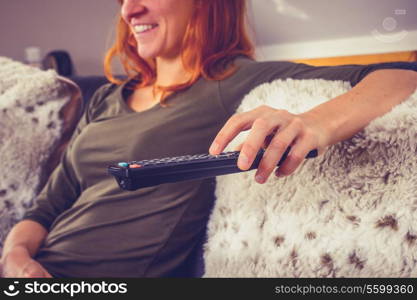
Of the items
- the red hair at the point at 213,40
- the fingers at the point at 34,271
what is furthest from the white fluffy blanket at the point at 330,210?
the fingers at the point at 34,271

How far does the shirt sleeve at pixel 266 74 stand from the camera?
46 cm

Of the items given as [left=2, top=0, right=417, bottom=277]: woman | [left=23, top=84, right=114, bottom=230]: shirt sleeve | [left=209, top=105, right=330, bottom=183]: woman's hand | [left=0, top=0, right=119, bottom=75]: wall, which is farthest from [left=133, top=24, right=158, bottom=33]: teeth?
[left=0, top=0, right=119, bottom=75]: wall

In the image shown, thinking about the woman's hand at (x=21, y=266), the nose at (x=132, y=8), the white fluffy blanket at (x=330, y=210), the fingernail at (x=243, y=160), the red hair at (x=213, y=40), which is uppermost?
the nose at (x=132, y=8)

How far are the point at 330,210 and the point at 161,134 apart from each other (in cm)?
25

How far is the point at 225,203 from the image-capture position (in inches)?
20.6

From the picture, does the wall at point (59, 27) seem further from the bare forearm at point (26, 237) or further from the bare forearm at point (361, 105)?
the bare forearm at point (361, 105)

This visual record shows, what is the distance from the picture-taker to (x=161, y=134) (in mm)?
550

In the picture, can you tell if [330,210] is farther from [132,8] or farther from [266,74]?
[132,8]

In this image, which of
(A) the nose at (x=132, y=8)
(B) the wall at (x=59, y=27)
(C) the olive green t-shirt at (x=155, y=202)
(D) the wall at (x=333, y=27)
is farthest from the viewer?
(B) the wall at (x=59, y=27)

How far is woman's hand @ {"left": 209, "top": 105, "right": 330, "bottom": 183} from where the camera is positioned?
33 cm

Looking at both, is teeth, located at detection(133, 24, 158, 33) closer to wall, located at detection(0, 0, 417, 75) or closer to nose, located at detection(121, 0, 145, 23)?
nose, located at detection(121, 0, 145, 23)

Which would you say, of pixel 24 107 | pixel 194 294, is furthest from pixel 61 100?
pixel 194 294

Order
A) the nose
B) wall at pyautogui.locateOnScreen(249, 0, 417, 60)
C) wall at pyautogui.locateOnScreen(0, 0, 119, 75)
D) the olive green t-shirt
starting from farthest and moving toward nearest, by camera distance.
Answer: wall at pyautogui.locateOnScreen(0, 0, 119, 75), the nose, the olive green t-shirt, wall at pyautogui.locateOnScreen(249, 0, 417, 60)

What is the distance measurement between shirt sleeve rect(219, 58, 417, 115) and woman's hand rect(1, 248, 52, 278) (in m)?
0.34
